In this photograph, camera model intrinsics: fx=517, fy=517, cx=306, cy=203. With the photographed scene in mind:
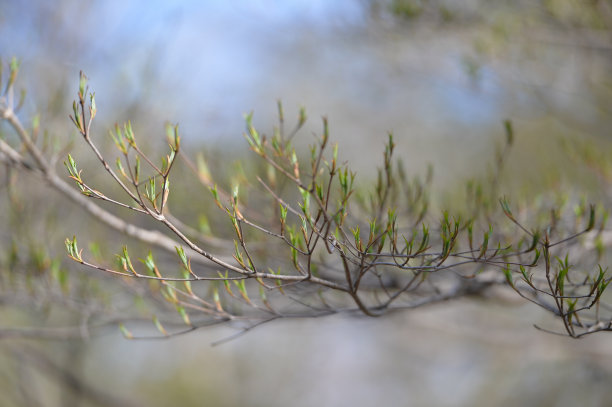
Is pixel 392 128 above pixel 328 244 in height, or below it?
above

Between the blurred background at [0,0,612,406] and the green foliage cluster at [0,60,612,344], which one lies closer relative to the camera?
the green foliage cluster at [0,60,612,344]

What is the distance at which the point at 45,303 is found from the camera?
74.7 inches

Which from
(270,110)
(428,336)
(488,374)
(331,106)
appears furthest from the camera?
(270,110)

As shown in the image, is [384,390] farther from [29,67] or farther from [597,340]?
[29,67]

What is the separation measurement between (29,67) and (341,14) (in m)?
1.74

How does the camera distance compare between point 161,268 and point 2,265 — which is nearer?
point 2,265

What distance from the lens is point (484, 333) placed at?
2.67 m

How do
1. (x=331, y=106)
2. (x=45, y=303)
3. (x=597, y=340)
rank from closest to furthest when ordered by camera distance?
(x=45, y=303)
(x=597, y=340)
(x=331, y=106)

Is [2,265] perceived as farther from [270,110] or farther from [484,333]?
[270,110]

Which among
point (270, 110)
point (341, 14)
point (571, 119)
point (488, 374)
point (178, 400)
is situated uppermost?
point (270, 110)

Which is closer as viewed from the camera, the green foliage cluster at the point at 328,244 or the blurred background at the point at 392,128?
the green foliage cluster at the point at 328,244

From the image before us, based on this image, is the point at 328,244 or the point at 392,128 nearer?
the point at 328,244

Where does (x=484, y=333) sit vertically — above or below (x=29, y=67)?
below

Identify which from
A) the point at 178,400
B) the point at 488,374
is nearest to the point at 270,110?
the point at 178,400
